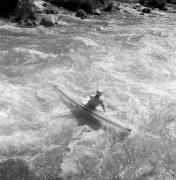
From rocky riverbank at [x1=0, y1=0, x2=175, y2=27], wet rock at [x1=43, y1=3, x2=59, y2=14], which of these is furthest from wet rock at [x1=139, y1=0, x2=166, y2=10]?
wet rock at [x1=43, y1=3, x2=59, y2=14]

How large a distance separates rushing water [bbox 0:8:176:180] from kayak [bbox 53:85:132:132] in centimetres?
21

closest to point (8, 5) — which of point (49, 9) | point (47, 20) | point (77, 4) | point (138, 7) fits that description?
point (49, 9)

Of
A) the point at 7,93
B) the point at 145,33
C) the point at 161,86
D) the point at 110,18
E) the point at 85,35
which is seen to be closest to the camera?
the point at 7,93

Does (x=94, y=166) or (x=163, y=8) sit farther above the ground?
(x=163, y=8)

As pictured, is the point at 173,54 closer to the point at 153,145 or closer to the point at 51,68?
the point at 51,68

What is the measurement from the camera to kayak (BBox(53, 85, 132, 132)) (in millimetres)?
9688

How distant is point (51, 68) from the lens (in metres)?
13.2

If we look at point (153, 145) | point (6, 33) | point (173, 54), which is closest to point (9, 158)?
point (153, 145)

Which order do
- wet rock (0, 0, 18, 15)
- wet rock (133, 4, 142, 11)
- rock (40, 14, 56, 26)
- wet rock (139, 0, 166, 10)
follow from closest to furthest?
rock (40, 14, 56, 26) → wet rock (0, 0, 18, 15) → wet rock (133, 4, 142, 11) → wet rock (139, 0, 166, 10)

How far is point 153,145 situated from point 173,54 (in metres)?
8.42

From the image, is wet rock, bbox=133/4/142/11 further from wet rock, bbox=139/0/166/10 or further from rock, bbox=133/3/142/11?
wet rock, bbox=139/0/166/10

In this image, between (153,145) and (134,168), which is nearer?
(134,168)

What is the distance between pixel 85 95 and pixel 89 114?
1.55 m

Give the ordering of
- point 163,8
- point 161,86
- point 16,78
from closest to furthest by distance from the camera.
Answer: point 16,78 → point 161,86 → point 163,8
